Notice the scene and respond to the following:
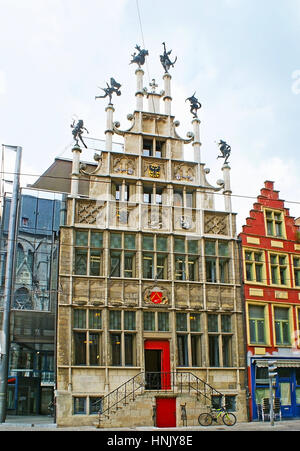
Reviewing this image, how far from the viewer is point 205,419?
2055cm

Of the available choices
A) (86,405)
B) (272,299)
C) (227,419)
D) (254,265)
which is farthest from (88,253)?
(272,299)

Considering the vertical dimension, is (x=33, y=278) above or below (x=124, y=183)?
below

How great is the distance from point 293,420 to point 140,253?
1095 centimetres

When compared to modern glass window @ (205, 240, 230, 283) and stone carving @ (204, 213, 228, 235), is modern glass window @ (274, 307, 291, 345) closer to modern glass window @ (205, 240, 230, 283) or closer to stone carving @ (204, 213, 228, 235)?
modern glass window @ (205, 240, 230, 283)

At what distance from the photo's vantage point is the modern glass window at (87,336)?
21.7m

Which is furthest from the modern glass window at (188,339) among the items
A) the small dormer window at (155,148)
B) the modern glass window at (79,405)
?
the small dormer window at (155,148)

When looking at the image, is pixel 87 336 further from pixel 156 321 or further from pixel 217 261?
pixel 217 261

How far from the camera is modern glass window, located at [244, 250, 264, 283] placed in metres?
25.3

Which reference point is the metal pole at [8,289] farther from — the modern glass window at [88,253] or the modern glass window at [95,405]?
the modern glass window at [95,405]

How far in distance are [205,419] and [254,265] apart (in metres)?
8.53

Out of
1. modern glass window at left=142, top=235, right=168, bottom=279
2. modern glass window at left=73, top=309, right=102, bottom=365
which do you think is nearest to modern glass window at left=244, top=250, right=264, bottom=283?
modern glass window at left=142, top=235, right=168, bottom=279

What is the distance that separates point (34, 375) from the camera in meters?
27.3
